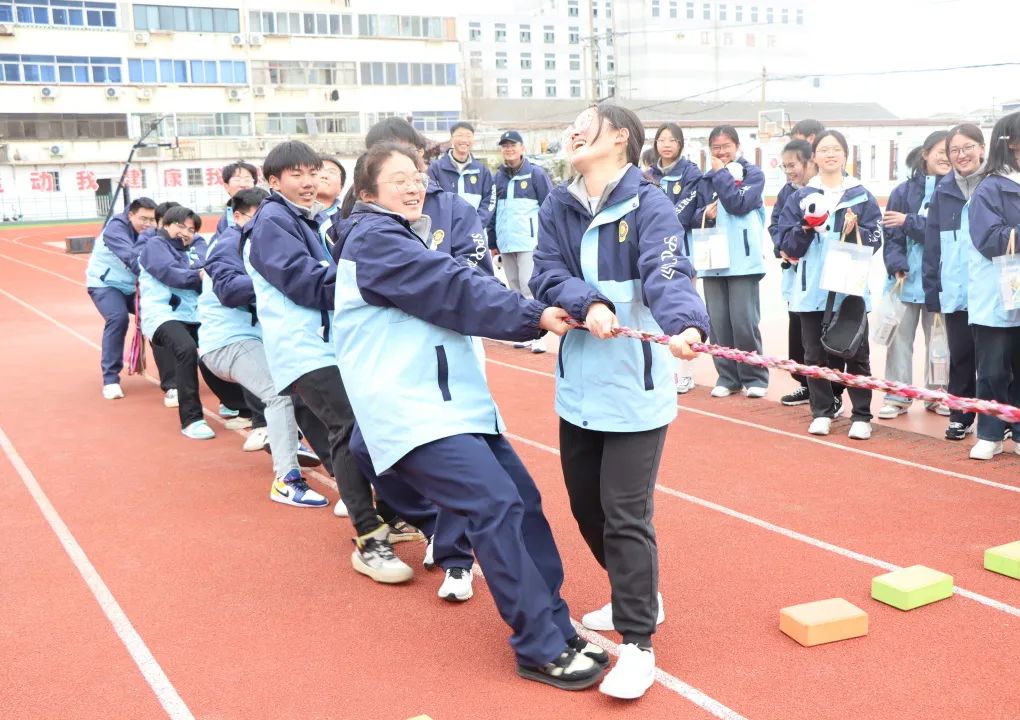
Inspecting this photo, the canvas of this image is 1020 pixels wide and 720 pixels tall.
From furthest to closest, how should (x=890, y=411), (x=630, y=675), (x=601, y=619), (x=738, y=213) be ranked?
1. (x=738, y=213)
2. (x=890, y=411)
3. (x=601, y=619)
4. (x=630, y=675)

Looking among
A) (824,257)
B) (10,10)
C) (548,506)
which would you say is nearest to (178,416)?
(548,506)

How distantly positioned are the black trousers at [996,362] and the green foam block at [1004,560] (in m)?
1.64

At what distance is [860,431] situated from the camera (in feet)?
22.3

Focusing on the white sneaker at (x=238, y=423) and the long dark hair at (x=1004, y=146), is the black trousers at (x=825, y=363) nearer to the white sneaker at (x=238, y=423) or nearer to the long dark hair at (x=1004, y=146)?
the long dark hair at (x=1004, y=146)

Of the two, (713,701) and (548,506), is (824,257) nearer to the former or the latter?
(548,506)

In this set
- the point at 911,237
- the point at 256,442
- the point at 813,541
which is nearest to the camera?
the point at 813,541

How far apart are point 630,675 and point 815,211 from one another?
412 cm

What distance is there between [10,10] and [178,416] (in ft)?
158

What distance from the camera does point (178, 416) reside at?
8.50 meters

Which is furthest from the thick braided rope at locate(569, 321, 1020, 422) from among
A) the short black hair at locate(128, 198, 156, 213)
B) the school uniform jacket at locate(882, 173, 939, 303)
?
the short black hair at locate(128, 198, 156, 213)

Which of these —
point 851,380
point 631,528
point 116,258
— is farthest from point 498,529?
point 116,258

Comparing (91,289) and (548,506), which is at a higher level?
(91,289)

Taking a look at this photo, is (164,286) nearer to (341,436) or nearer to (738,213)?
(341,436)

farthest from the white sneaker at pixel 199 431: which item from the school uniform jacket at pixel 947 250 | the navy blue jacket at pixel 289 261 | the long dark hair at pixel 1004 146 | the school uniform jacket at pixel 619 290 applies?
the long dark hair at pixel 1004 146
